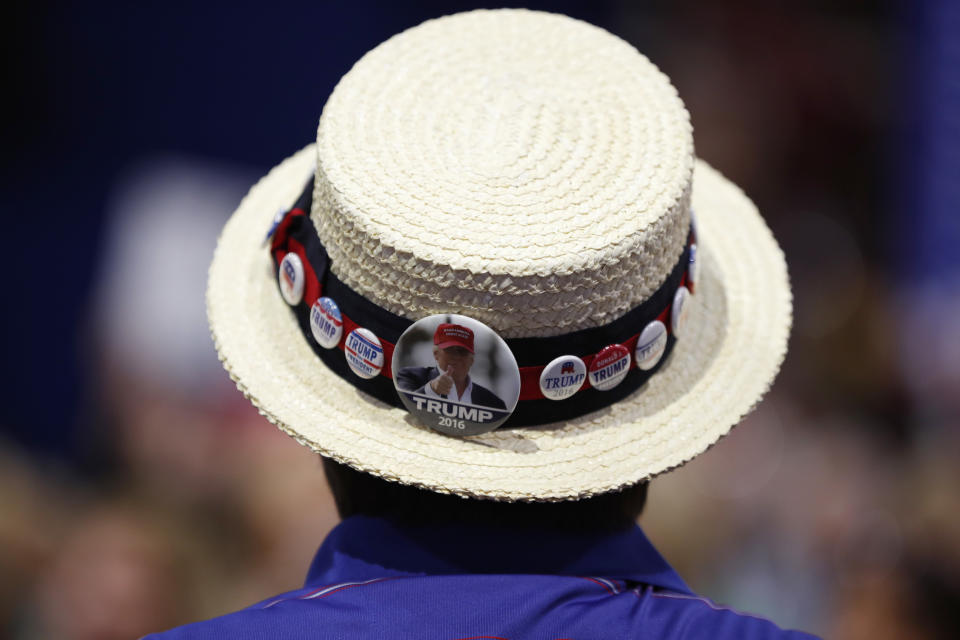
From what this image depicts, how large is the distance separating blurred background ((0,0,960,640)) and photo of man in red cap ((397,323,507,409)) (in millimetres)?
1779

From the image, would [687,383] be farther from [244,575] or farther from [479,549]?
[244,575]

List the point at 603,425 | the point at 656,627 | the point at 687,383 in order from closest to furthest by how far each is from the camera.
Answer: the point at 656,627 < the point at 603,425 < the point at 687,383

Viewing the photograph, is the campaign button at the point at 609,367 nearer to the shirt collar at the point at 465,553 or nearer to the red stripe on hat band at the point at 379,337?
the red stripe on hat band at the point at 379,337

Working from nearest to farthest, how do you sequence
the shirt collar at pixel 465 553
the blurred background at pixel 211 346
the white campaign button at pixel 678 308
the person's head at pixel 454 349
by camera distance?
the person's head at pixel 454 349 → the shirt collar at pixel 465 553 → the white campaign button at pixel 678 308 → the blurred background at pixel 211 346

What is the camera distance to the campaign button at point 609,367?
144 centimetres

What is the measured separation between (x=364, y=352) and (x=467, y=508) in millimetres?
293

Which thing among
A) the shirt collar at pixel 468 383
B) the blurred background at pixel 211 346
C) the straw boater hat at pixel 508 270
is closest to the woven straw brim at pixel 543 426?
the straw boater hat at pixel 508 270

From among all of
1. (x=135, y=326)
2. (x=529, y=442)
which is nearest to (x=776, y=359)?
(x=529, y=442)

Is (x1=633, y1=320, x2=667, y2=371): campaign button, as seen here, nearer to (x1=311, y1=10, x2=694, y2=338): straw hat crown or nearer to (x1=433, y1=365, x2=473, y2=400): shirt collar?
(x1=311, y1=10, x2=694, y2=338): straw hat crown

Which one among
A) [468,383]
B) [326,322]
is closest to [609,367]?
[468,383]

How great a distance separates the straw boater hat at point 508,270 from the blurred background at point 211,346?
1.60 meters

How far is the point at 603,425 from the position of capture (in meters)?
1.52

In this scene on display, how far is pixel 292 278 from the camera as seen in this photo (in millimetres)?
1591

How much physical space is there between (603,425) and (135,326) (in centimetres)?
283
